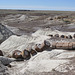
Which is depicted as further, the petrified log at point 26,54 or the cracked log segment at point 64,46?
the cracked log segment at point 64,46

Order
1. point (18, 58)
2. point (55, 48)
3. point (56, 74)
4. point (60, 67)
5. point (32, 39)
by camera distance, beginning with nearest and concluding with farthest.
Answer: point (56, 74) < point (60, 67) < point (18, 58) < point (55, 48) < point (32, 39)

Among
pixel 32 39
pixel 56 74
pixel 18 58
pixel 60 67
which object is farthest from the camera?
pixel 32 39

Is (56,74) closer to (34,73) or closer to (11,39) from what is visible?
(34,73)

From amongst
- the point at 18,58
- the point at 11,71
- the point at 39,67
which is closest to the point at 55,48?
the point at 18,58

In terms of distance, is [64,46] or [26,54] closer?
[26,54]

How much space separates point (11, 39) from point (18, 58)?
3.98 m

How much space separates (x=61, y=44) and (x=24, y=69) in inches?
141

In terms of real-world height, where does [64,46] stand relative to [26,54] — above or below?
above

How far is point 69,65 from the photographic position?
7863 millimetres

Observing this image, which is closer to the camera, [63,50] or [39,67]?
[39,67]

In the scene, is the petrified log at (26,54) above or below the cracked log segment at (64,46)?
below

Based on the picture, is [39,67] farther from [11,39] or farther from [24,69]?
[11,39]

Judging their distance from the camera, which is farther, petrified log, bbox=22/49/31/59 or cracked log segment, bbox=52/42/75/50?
cracked log segment, bbox=52/42/75/50

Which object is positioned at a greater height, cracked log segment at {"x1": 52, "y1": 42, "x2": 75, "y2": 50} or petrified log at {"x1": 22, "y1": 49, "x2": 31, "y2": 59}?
cracked log segment at {"x1": 52, "y1": 42, "x2": 75, "y2": 50}
